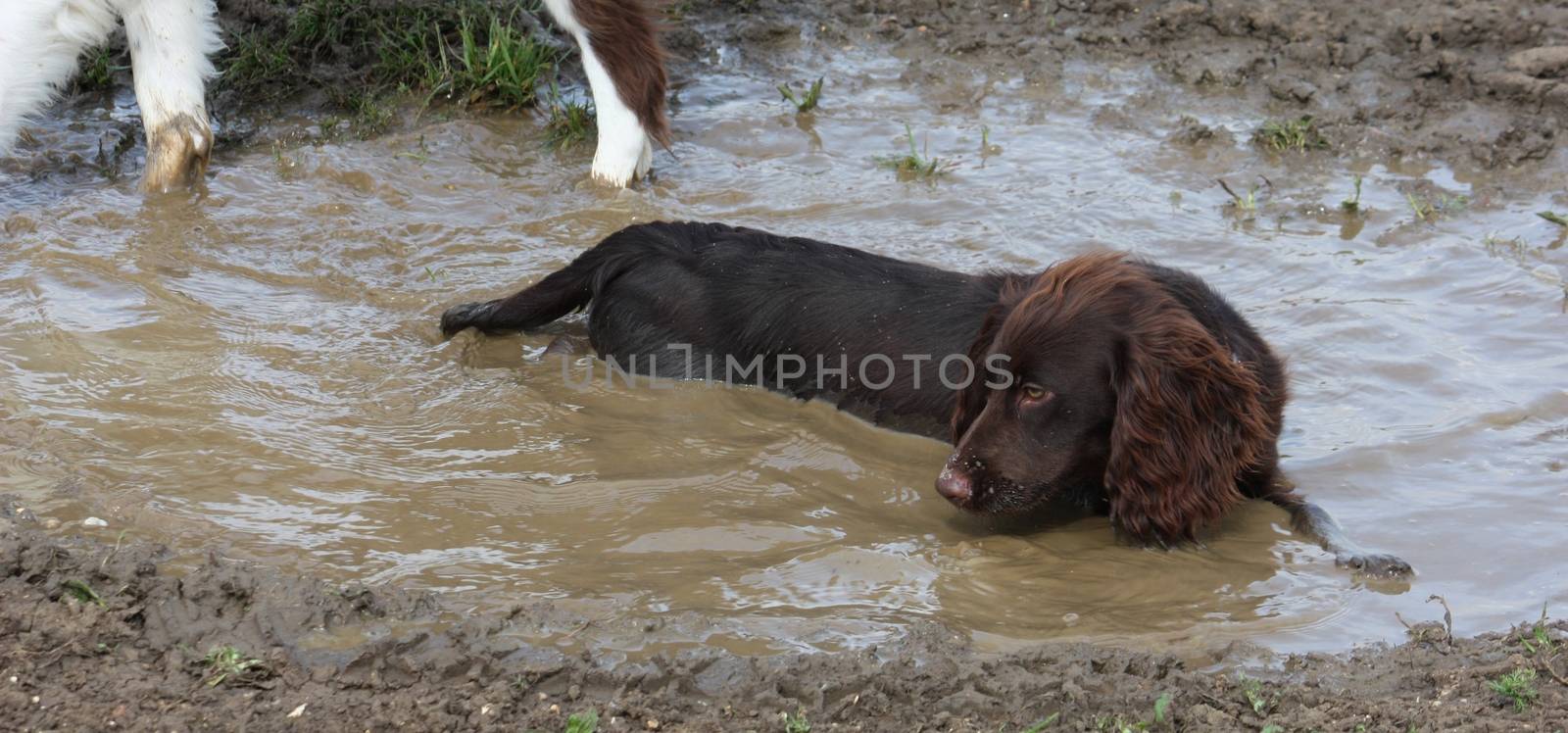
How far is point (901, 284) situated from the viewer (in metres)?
4.88

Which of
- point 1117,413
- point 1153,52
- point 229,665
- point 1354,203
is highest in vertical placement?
point 1153,52

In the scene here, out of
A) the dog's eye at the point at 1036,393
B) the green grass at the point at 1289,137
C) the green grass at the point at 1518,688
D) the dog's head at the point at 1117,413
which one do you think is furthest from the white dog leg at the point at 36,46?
the green grass at the point at 1518,688

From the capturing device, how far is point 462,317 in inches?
207

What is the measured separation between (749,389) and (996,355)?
116 centimetres

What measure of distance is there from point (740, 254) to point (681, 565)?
1501 mm

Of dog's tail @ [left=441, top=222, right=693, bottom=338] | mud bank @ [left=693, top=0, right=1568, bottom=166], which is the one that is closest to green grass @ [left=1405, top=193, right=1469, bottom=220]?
mud bank @ [left=693, top=0, right=1568, bottom=166]

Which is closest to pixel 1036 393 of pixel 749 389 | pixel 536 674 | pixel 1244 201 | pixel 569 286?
pixel 749 389

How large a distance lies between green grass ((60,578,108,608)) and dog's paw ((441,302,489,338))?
6.68ft

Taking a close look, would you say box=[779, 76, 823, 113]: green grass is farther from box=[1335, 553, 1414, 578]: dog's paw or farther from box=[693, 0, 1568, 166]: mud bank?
box=[1335, 553, 1414, 578]: dog's paw

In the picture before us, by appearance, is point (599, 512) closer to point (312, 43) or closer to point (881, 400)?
point (881, 400)

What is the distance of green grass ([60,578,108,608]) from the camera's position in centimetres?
336

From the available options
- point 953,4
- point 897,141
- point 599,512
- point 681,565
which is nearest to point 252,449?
point 599,512

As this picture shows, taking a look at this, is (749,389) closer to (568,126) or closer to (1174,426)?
(1174,426)

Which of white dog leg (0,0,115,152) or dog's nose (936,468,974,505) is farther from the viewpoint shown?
white dog leg (0,0,115,152)
